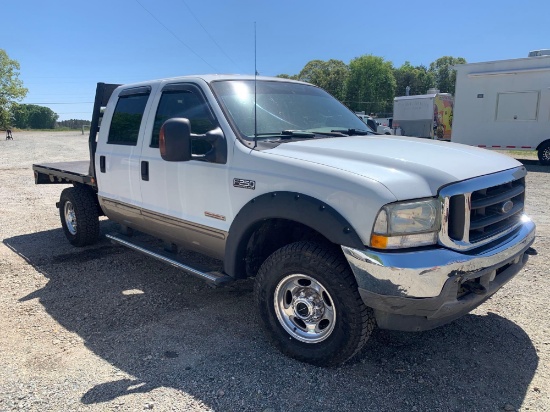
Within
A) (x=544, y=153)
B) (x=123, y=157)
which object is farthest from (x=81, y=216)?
(x=544, y=153)

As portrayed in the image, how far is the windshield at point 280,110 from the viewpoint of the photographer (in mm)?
3769

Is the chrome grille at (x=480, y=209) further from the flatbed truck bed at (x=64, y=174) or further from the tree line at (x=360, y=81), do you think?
the tree line at (x=360, y=81)

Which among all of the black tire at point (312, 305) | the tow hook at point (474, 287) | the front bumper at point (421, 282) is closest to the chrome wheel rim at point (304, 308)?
the black tire at point (312, 305)

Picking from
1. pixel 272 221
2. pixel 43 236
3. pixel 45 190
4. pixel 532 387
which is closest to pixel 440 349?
pixel 532 387

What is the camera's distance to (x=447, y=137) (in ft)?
82.6

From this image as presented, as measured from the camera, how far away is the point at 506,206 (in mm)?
3279

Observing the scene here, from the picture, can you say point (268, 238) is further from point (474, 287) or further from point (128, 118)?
point (128, 118)

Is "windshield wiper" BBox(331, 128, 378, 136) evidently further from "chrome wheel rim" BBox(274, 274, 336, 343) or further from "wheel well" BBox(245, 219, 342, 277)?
"chrome wheel rim" BBox(274, 274, 336, 343)

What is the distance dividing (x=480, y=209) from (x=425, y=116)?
22.8 meters

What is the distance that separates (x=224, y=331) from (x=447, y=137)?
24.0 m

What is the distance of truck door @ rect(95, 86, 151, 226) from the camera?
15.2 ft

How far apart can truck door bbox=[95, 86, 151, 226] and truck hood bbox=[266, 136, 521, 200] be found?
1880 mm

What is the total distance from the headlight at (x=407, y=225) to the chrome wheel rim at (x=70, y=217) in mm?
4729

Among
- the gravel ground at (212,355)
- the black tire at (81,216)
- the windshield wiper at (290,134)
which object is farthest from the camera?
the black tire at (81,216)
